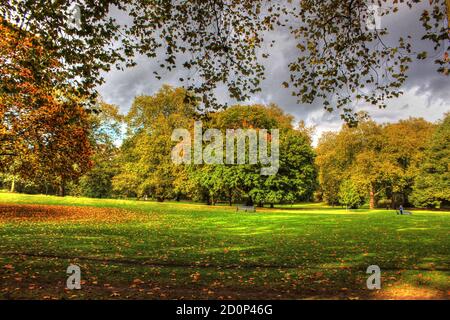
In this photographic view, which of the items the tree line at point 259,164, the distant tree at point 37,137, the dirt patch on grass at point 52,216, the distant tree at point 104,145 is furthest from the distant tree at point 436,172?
the distant tree at point 37,137

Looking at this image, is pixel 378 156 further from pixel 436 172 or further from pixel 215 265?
pixel 215 265

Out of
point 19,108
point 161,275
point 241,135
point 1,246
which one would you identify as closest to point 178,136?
point 241,135

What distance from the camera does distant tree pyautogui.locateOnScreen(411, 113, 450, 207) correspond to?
2078 inches

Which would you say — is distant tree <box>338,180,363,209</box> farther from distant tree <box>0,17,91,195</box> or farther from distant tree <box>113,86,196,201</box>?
distant tree <box>0,17,91,195</box>

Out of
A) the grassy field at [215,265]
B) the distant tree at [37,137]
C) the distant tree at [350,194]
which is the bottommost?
the grassy field at [215,265]

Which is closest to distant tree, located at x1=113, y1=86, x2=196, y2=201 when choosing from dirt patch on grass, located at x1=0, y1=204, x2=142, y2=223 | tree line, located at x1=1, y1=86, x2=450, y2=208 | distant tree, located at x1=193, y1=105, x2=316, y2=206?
tree line, located at x1=1, y1=86, x2=450, y2=208

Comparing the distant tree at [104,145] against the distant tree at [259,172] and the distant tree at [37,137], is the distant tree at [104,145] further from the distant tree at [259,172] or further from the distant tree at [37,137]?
the distant tree at [37,137]

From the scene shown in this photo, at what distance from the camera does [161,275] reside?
377 inches

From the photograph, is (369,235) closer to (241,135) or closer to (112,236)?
(112,236)

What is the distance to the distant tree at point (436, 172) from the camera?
5278cm

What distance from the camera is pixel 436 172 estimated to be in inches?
2141

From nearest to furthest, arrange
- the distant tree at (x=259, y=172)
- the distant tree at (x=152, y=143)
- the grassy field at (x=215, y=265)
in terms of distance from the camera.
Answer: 1. the grassy field at (x=215, y=265)
2. the distant tree at (x=259, y=172)
3. the distant tree at (x=152, y=143)

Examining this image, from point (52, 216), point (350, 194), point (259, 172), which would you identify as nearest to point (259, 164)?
point (259, 172)

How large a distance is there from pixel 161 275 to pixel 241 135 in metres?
36.4
